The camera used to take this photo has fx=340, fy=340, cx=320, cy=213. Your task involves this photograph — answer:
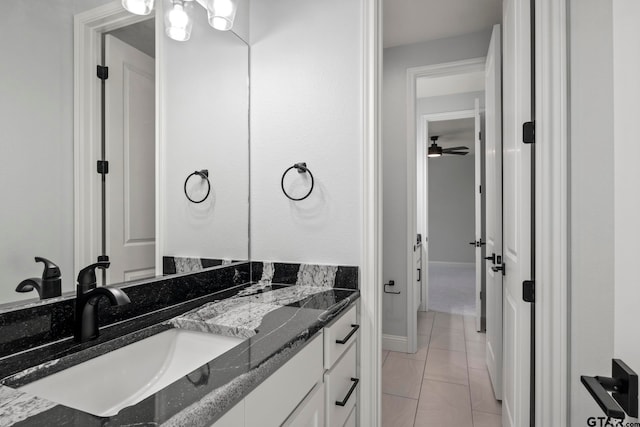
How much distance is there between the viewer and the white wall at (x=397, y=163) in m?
2.98

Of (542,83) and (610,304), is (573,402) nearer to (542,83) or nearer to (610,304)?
(610,304)

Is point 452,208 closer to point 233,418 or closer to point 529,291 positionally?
point 529,291

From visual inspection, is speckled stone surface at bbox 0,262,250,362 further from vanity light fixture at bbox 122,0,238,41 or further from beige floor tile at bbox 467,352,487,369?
beige floor tile at bbox 467,352,487,369

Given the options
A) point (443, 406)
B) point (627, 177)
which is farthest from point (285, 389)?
point (443, 406)


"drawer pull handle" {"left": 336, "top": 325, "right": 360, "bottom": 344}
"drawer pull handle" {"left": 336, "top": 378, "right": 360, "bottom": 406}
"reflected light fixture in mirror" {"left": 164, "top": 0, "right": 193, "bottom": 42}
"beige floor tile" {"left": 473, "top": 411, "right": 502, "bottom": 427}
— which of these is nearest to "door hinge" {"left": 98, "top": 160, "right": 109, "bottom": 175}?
"reflected light fixture in mirror" {"left": 164, "top": 0, "right": 193, "bottom": 42}

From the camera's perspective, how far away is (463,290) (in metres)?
5.45

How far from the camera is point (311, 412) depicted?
1054 mm

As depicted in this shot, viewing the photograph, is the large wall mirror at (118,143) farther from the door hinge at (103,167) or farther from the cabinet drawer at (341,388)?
the cabinet drawer at (341,388)

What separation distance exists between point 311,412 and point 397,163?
2.37 metres

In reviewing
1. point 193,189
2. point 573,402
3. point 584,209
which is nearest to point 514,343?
point 573,402

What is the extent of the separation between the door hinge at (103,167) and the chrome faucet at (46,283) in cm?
31

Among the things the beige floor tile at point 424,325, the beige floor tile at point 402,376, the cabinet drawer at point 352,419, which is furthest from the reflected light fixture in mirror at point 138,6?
the beige floor tile at point 424,325

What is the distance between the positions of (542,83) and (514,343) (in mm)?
1113

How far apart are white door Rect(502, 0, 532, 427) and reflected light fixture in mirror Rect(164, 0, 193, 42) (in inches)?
54.7
